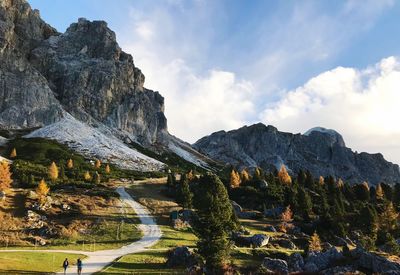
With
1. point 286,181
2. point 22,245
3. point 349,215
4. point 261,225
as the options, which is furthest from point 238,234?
point 286,181

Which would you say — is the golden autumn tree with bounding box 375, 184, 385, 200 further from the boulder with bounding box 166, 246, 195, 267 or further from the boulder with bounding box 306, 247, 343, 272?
the boulder with bounding box 166, 246, 195, 267

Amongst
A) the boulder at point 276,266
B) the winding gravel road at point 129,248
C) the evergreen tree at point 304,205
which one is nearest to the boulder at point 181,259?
the winding gravel road at point 129,248

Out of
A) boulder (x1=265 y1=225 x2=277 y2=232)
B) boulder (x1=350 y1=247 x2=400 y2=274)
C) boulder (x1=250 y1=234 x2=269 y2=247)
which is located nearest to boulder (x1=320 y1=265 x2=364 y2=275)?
boulder (x1=350 y1=247 x2=400 y2=274)

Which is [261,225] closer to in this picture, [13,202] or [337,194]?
A: [337,194]

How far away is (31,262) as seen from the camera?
146 ft

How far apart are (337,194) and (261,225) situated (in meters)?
40.5

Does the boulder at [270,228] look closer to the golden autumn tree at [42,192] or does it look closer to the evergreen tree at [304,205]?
the evergreen tree at [304,205]

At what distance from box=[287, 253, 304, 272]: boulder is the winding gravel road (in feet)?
69.6

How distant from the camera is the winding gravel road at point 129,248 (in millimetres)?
45438

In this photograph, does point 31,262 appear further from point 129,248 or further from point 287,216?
point 287,216

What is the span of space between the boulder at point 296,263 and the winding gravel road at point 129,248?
21208 millimetres

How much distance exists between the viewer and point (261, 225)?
8469 centimetres

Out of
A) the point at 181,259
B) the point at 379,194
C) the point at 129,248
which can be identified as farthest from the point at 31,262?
the point at 379,194

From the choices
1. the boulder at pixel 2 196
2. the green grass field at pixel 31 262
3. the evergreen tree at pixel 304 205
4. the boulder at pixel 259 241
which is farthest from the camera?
the evergreen tree at pixel 304 205
